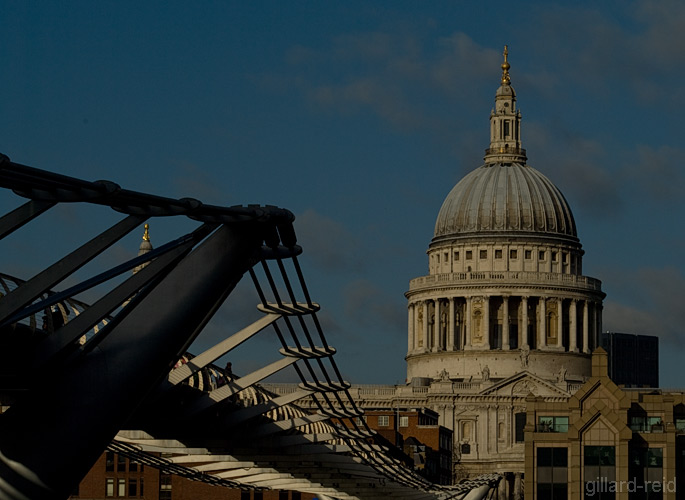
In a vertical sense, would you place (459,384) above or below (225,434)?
above

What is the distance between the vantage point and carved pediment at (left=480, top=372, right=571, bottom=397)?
188 meters

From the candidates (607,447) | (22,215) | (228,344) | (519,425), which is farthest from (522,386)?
(22,215)

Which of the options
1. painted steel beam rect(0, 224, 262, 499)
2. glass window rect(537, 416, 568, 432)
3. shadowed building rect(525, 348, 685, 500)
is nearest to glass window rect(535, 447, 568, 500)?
shadowed building rect(525, 348, 685, 500)

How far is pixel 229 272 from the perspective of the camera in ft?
131

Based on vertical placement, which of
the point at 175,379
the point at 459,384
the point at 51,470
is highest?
the point at 459,384

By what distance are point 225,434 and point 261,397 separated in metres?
5.99

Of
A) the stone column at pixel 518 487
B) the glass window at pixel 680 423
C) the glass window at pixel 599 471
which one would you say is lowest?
the glass window at pixel 599 471

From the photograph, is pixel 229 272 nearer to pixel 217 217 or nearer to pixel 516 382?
pixel 217 217

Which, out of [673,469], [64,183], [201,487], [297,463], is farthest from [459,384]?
[64,183]

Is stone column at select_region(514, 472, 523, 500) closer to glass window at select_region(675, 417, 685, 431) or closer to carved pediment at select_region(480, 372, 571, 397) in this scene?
carved pediment at select_region(480, 372, 571, 397)

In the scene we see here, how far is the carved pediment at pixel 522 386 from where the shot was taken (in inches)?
7402

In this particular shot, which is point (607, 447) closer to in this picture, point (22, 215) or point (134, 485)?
point (134, 485)

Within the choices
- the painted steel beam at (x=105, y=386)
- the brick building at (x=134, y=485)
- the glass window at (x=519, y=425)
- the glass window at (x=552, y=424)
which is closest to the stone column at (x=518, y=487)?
the glass window at (x=519, y=425)

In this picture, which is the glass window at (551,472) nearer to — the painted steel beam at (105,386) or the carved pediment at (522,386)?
the carved pediment at (522,386)
